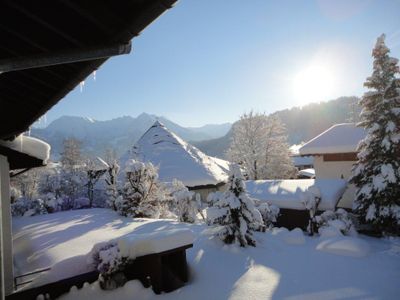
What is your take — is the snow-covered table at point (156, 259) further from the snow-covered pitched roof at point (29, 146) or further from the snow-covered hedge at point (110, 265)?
the snow-covered pitched roof at point (29, 146)

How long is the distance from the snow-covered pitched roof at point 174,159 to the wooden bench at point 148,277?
14.5 metres

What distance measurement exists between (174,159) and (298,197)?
1244 cm

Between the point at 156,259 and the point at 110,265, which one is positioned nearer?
the point at 110,265

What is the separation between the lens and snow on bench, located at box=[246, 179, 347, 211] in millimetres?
13500

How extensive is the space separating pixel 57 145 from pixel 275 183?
15292 centimetres

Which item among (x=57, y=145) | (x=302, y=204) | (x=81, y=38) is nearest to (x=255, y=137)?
(x=302, y=204)

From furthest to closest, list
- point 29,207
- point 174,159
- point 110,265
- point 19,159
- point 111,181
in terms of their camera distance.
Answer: point 174,159
point 29,207
point 111,181
point 19,159
point 110,265

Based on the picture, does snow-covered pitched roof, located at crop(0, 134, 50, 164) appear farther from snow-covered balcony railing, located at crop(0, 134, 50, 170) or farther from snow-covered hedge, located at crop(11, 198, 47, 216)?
snow-covered hedge, located at crop(11, 198, 47, 216)

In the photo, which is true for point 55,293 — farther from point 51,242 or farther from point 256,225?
point 256,225

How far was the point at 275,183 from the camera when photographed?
1720 cm

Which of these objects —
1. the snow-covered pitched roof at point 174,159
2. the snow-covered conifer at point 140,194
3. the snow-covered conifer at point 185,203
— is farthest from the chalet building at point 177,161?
the snow-covered conifer at point 185,203

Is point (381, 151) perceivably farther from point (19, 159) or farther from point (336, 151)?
point (19, 159)

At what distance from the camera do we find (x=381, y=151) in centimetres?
1200

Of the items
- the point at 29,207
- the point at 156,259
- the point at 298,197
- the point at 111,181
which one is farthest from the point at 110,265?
the point at 29,207
